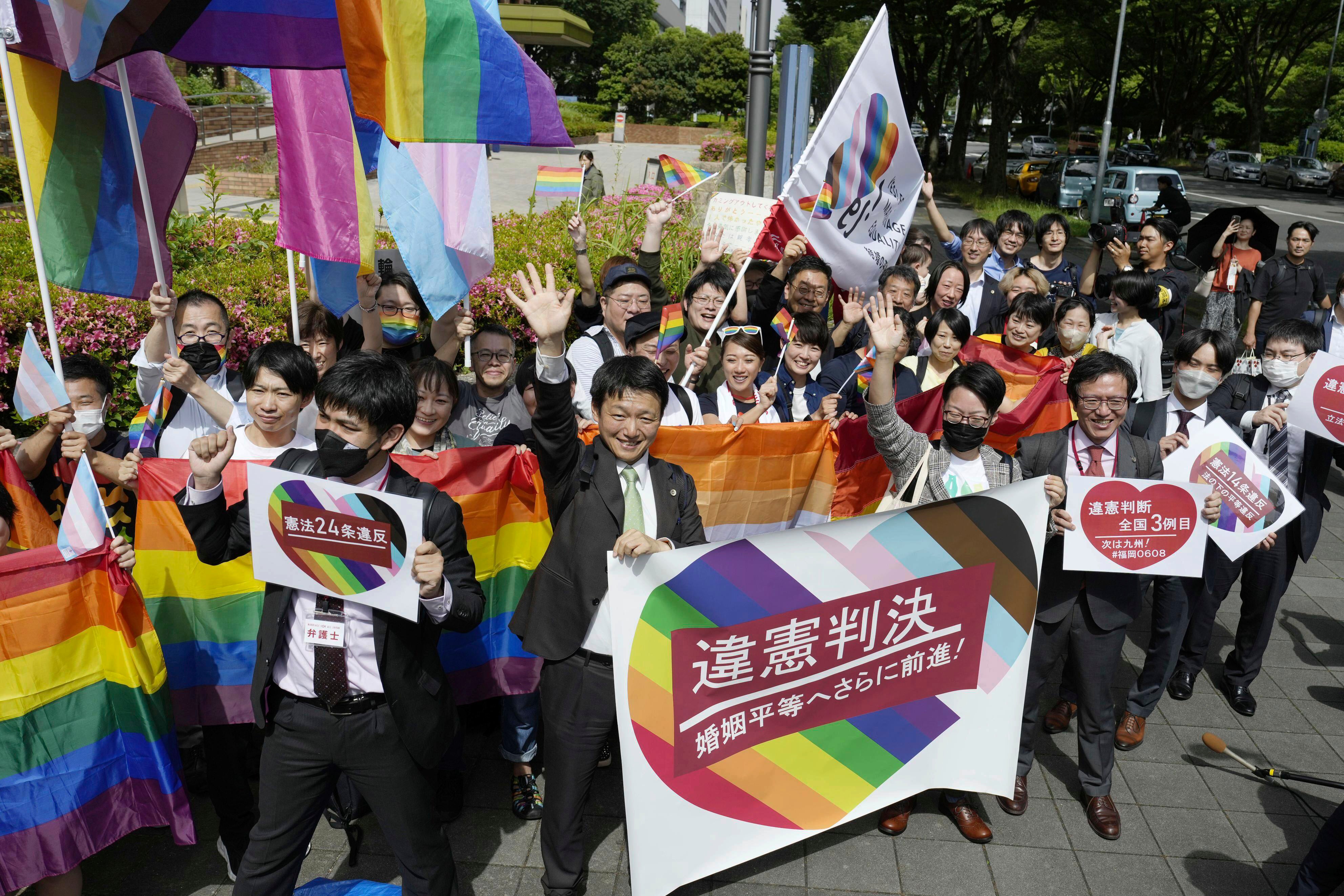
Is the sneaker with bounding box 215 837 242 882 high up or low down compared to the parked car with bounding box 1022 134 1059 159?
down

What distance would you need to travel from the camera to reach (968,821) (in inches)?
153

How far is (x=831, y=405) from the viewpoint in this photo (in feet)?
14.7

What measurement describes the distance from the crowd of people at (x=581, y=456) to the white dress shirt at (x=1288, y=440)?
15 mm

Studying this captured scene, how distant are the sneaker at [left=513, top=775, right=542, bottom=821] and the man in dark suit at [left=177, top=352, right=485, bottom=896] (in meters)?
0.97

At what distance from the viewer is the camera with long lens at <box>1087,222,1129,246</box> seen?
6.81 meters

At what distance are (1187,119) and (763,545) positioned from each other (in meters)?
50.7

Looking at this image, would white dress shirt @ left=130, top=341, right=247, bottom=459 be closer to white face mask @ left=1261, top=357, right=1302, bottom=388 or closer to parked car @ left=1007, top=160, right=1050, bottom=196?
white face mask @ left=1261, top=357, right=1302, bottom=388

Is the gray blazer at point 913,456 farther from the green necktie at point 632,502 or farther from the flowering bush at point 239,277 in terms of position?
the flowering bush at point 239,277

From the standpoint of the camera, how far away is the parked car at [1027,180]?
98.4 feet

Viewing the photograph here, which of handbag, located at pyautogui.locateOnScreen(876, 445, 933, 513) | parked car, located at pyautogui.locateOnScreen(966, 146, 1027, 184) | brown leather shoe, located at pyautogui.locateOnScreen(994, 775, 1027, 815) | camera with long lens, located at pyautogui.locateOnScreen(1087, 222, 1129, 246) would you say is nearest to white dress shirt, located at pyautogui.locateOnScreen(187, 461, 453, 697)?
handbag, located at pyautogui.locateOnScreen(876, 445, 933, 513)

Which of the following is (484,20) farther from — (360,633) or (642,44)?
(642,44)

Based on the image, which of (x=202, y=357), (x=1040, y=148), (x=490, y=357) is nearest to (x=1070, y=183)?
(x=1040, y=148)

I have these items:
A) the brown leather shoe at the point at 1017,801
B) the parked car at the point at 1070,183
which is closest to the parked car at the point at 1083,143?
the parked car at the point at 1070,183

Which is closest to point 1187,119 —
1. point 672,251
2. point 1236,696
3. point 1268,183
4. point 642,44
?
point 1268,183
